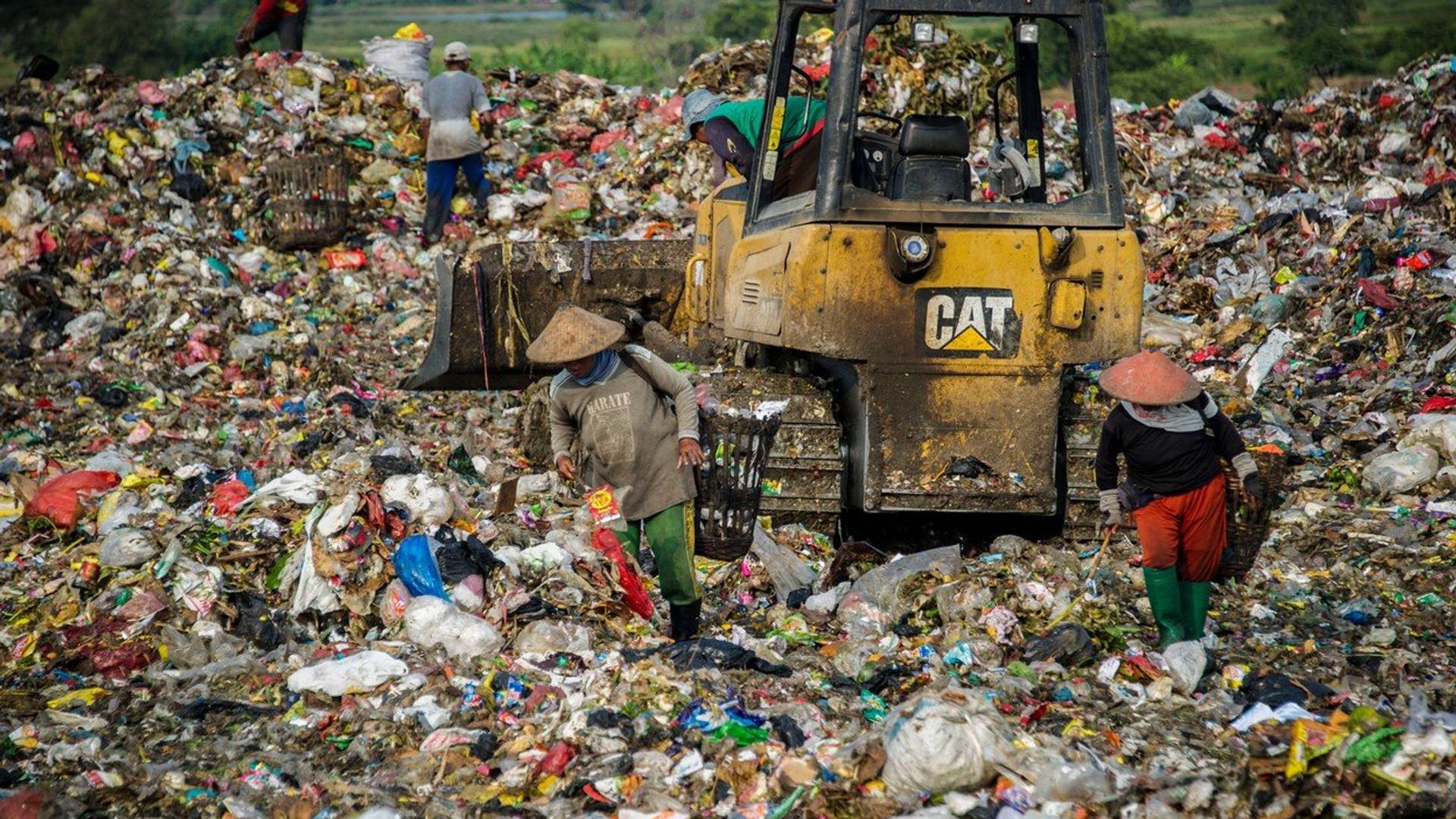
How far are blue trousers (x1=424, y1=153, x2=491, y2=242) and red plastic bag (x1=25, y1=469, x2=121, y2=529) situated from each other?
5.68 meters

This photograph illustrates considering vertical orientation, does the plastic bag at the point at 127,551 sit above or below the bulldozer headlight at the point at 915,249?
below

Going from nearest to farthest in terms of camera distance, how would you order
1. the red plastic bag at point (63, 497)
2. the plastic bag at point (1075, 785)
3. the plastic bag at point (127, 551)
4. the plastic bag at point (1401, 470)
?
1. the plastic bag at point (1075, 785)
2. the plastic bag at point (127, 551)
3. the red plastic bag at point (63, 497)
4. the plastic bag at point (1401, 470)

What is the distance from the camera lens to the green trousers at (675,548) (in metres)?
5.29

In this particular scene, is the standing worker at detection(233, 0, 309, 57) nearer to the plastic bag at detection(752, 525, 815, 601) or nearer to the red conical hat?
the plastic bag at detection(752, 525, 815, 601)

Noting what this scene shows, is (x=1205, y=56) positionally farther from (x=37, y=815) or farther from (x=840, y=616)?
(x=37, y=815)

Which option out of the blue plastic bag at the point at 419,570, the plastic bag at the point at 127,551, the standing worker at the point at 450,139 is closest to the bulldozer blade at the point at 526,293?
the plastic bag at the point at 127,551

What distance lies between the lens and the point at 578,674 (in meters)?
5.04

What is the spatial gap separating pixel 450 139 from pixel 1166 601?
28.9 ft

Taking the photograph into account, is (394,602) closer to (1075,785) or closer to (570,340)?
(570,340)

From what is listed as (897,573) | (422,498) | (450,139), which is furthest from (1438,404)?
(450,139)

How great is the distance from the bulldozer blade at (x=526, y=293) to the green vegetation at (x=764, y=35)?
16.6 meters

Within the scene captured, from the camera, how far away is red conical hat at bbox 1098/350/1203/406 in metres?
4.89

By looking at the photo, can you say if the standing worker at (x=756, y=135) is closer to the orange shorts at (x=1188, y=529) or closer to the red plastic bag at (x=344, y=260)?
the orange shorts at (x=1188, y=529)

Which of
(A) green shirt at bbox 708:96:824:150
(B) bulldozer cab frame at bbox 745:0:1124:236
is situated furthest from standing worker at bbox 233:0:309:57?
(B) bulldozer cab frame at bbox 745:0:1124:236
